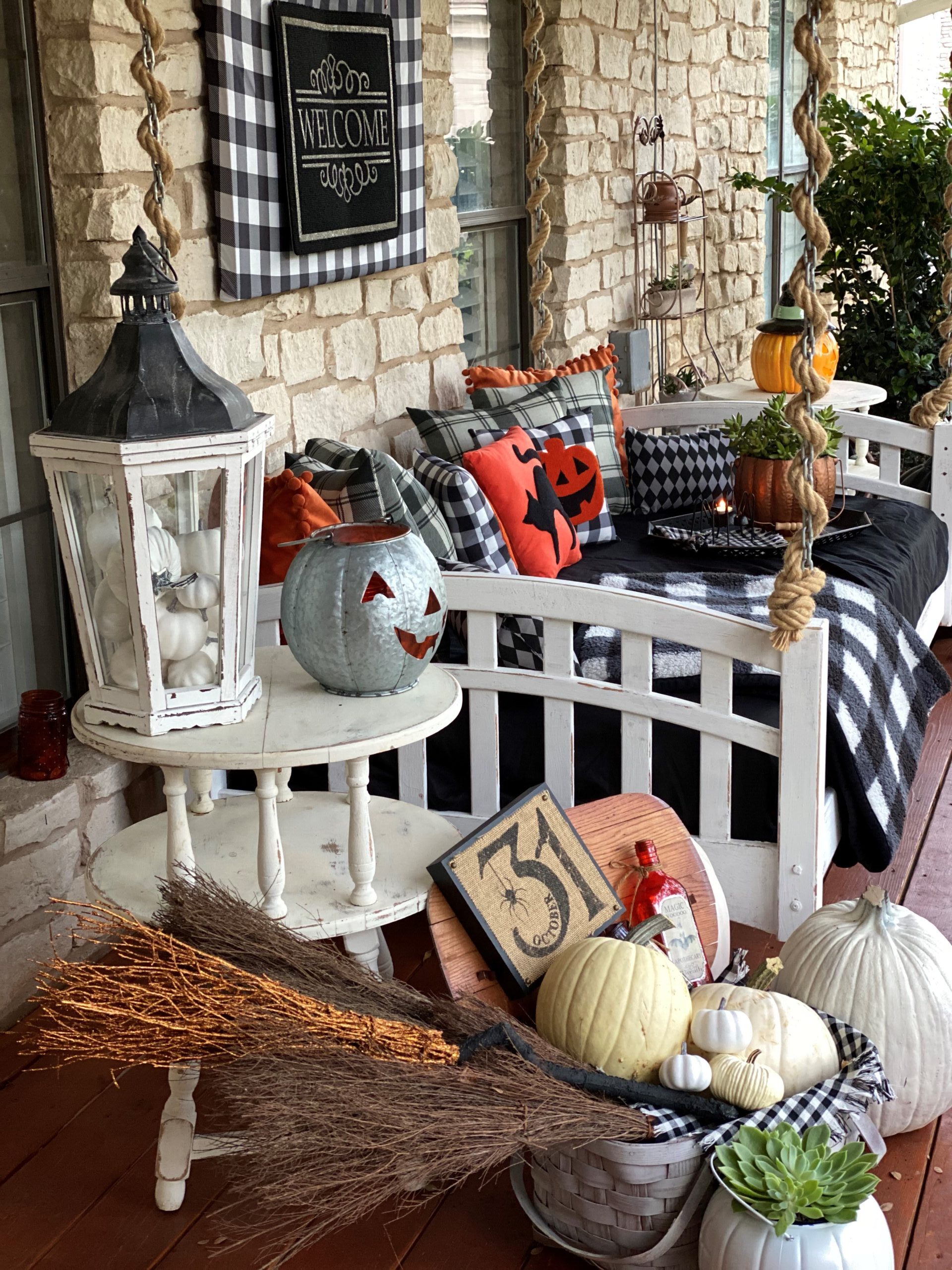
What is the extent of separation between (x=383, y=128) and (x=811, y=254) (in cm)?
156

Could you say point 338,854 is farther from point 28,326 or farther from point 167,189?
point 167,189

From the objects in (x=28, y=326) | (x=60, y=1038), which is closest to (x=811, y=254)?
(x=28, y=326)

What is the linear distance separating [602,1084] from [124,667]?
85cm

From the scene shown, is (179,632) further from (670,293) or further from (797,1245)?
(670,293)

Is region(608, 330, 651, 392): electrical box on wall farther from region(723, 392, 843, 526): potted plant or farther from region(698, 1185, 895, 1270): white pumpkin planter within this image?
region(698, 1185, 895, 1270): white pumpkin planter

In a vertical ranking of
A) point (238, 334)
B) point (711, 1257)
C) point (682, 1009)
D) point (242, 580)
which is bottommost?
point (711, 1257)

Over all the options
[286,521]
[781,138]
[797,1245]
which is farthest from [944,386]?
[781,138]

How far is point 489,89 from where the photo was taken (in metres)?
4.14

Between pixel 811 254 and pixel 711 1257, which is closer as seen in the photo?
pixel 711 1257

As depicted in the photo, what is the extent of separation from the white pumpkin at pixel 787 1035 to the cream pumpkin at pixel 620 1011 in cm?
6

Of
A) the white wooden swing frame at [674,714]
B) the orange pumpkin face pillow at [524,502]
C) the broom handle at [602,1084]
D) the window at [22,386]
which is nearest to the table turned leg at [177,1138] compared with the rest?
the broom handle at [602,1084]

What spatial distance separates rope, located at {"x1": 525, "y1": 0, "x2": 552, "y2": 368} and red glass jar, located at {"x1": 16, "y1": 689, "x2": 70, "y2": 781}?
2.20 m

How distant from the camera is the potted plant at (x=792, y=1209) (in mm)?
1632

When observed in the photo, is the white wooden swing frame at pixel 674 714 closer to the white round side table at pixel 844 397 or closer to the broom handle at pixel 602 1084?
the broom handle at pixel 602 1084
